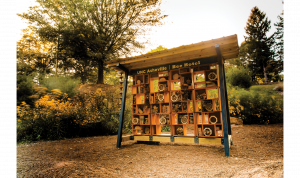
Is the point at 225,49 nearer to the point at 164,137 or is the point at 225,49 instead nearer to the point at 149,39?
the point at 164,137

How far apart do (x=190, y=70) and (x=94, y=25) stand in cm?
1266

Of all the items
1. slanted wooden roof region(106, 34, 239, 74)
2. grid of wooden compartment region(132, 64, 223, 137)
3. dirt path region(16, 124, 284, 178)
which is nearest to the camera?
dirt path region(16, 124, 284, 178)

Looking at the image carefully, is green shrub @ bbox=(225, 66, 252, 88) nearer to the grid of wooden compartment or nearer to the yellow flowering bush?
the grid of wooden compartment

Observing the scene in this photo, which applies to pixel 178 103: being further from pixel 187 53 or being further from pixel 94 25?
pixel 94 25

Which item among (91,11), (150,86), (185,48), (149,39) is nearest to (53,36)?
(91,11)

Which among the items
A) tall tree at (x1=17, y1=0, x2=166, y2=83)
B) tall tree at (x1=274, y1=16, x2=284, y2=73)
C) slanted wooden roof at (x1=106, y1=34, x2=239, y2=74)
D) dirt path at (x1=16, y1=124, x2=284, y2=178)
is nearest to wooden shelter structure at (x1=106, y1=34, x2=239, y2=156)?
slanted wooden roof at (x1=106, y1=34, x2=239, y2=74)

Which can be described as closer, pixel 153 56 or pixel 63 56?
pixel 153 56

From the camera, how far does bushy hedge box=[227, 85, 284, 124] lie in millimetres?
9789

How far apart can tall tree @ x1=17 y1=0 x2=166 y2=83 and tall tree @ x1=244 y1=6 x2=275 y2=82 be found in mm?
18833

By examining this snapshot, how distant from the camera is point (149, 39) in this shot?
16.3 metres

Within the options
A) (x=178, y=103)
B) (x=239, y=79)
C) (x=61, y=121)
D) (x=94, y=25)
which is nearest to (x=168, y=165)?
Result: (x=178, y=103)

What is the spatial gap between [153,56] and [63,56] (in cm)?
1351

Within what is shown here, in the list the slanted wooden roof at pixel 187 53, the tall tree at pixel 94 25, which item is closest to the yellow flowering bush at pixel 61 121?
the slanted wooden roof at pixel 187 53

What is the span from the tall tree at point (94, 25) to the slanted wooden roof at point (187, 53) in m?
8.64
